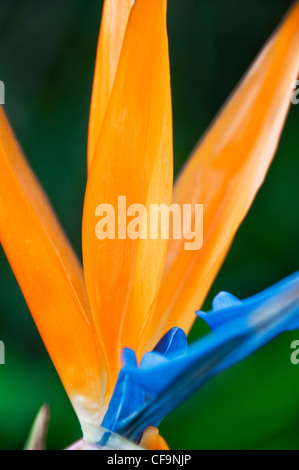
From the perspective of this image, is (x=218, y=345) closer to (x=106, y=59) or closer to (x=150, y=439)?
(x=150, y=439)

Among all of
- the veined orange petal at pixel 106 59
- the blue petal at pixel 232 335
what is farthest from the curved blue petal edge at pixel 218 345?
the veined orange petal at pixel 106 59

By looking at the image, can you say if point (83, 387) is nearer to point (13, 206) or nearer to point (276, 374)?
point (13, 206)

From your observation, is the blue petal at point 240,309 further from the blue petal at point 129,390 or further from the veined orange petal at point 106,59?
the veined orange petal at point 106,59

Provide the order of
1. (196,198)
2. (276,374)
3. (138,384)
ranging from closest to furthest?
(138,384)
(196,198)
(276,374)

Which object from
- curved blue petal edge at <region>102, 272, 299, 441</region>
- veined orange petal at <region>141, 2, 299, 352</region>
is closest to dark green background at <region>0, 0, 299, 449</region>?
veined orange petal at <region>141, 2, 299, 352</region>

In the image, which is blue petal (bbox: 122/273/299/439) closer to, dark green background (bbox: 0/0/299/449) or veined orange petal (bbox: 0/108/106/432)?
veined orange petal (bbox: 0/108/106/432)

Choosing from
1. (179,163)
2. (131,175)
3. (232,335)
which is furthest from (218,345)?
(179,163)

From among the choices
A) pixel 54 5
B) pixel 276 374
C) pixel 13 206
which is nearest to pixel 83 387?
pixel 13 206
